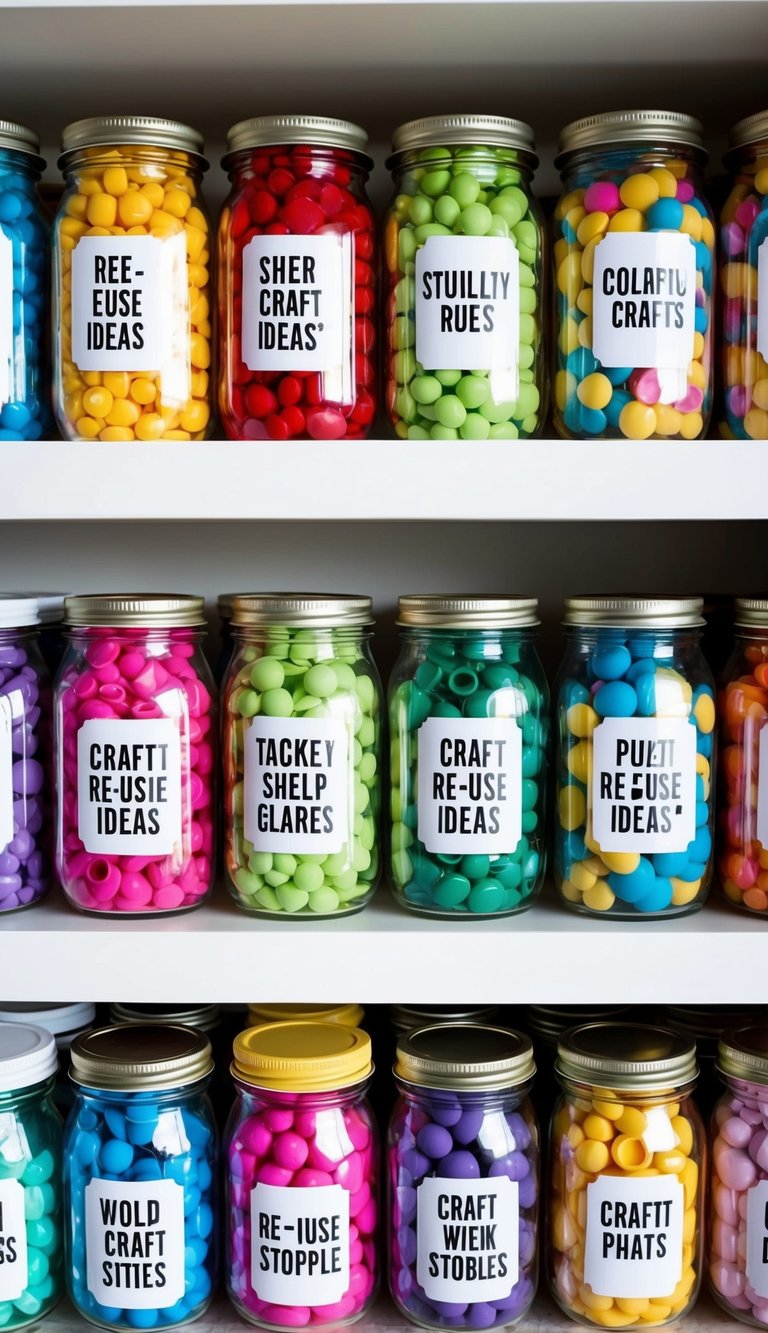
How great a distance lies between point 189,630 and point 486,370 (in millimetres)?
287

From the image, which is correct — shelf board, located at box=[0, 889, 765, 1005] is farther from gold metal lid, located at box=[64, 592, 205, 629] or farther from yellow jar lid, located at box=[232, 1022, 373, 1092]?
gold metal lid, located at box=[64, 592, 205, 629]

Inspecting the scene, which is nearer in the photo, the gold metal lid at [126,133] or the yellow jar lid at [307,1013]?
the gold metal lid at [126,133]

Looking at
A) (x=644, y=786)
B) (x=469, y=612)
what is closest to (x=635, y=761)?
(x=644, y=786)

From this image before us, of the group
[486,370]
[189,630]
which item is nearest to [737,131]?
[486,370]

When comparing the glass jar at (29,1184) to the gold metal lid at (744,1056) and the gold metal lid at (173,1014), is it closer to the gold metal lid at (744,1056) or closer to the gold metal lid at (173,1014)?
the gold metal lid at (173,1014)

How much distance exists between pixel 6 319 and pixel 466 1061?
62 cm

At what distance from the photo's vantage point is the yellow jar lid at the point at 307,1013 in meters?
0.96

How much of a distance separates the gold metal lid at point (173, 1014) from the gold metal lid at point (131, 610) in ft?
1.08

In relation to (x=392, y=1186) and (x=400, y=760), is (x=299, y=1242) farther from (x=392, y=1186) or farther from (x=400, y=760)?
(x=400, y=760)

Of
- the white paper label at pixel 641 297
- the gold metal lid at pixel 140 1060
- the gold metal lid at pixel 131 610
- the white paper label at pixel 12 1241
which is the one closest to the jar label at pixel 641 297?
the white paper label at pixel 641 297

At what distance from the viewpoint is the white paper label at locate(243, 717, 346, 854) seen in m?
0.85

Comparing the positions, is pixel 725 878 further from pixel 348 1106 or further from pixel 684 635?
pixel 348 1106

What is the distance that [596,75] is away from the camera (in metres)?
0.91

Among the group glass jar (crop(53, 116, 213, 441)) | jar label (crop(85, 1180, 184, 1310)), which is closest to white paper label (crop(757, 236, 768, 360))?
glass jar (crop(53, 116, 213, 441))
